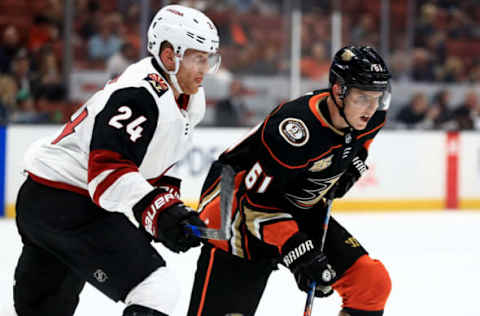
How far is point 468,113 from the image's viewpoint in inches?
310

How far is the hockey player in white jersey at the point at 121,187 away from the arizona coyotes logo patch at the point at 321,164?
413mm

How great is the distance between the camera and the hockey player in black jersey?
88.1 inches

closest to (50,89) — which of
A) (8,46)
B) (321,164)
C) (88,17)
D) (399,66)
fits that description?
(8,46)

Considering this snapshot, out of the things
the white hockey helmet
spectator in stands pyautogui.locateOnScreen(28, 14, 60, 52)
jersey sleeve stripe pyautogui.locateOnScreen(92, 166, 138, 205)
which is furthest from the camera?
spectator in stands pyautogui.locateOnScreen(28, 14, 60, 52)

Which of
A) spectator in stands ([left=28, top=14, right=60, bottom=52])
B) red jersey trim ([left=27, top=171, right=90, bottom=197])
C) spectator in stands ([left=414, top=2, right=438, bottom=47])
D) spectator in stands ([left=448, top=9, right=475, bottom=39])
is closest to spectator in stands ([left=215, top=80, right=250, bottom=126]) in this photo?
spectator in stands ([left=28, top=14, right=60, bottom=52])

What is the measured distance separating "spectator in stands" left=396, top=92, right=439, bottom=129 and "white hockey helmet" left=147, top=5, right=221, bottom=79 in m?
5.35

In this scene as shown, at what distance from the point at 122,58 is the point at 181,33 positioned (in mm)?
4720

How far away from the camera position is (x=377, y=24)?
8.20 metres

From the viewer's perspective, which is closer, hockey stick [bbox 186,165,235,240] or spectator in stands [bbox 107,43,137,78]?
hockey stick [bbox 186,165,235,240]

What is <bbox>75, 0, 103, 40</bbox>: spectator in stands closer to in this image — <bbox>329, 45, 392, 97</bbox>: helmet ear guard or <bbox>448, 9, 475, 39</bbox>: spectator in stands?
<bbox>448, 9, 475, 39</bbox>: spectator in stands

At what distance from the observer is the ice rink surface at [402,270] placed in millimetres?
3268

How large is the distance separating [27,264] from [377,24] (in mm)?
6477

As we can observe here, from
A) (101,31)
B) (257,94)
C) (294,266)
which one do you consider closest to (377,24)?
(257,94)

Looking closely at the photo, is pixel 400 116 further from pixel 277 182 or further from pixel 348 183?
pixel 277 182
